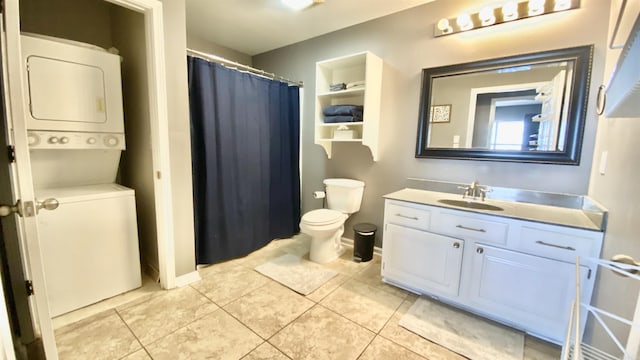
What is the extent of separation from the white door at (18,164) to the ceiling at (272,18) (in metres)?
1.77

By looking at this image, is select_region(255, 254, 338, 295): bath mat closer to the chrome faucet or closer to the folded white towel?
the chrome faucet

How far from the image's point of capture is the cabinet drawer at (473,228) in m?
1.64

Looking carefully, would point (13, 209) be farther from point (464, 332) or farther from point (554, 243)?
point (554, 243)

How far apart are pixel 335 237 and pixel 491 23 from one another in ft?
7.30

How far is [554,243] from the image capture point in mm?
1478

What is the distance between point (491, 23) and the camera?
1.95m

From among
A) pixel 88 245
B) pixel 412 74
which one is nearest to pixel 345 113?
pixel 412 74

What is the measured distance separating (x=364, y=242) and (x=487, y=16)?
6.96 feet

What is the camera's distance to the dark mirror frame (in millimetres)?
1698

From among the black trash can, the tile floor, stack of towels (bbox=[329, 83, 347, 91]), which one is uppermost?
stack of towels (bbox=[329, 83, 347, 91])

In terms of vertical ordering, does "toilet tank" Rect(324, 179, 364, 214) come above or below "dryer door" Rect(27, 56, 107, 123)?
below

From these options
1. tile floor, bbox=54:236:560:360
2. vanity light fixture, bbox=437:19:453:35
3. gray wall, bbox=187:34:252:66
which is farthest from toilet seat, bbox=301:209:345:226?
gray wall, bbox=187:34:252:66

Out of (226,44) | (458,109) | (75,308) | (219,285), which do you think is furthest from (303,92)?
(75,308)

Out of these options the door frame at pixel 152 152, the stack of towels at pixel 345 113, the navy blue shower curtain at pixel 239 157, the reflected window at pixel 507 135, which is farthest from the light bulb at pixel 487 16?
the door frame at pixel 152 152
